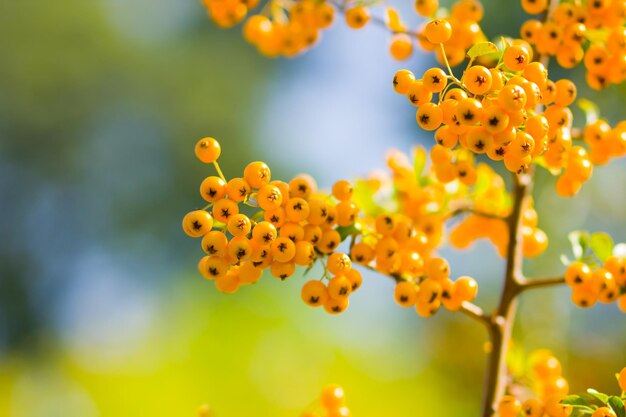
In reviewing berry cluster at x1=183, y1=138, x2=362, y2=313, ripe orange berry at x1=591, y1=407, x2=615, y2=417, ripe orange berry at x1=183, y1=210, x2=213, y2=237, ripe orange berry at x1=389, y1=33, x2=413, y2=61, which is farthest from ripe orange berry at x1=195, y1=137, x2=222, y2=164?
ripe orange berry at x1=591, y1=407, x2=615, y2=417

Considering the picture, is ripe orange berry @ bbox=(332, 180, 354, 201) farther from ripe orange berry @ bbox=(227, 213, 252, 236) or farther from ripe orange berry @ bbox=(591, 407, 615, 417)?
ripe orange berry @ bbox=(591, 407, 615, 417)

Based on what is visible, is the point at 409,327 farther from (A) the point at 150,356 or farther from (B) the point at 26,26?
(B) the point at 26,26

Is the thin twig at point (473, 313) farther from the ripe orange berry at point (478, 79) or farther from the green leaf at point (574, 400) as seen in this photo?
the ripe orange berry at point (478, 79)

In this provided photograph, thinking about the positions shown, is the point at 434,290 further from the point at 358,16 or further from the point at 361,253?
the point at 358,16

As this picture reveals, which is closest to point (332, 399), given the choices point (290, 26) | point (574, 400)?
point (574, 400)

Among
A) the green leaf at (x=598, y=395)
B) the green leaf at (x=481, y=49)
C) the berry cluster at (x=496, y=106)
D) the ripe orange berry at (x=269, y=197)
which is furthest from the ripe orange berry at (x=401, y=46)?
the green leaf at (x=598, y=395)
